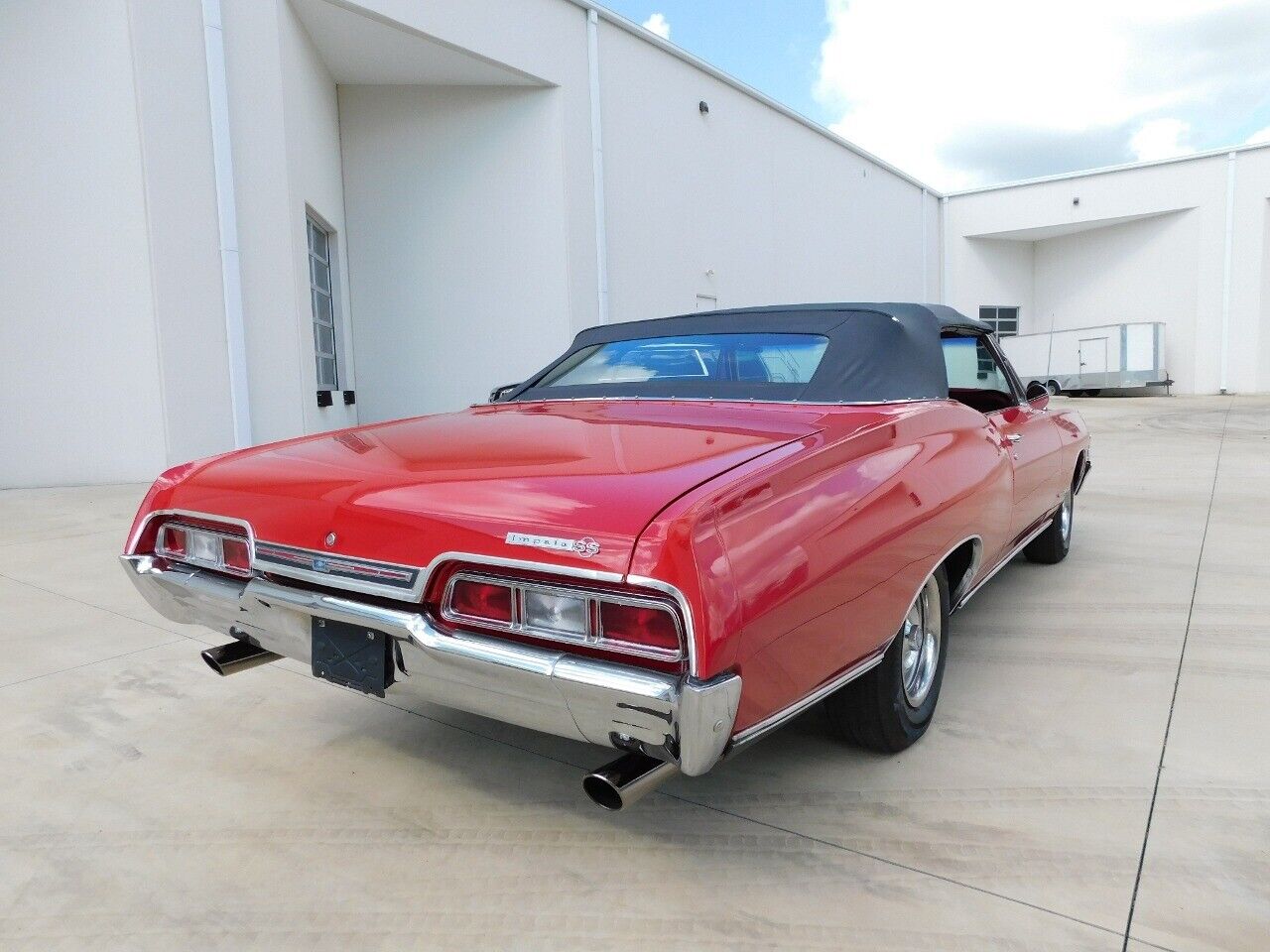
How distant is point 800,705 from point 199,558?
1.52 metres

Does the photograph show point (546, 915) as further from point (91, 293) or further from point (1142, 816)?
point (91, 293)

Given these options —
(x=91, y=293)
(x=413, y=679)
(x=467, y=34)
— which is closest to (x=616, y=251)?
(x=467, y=34)

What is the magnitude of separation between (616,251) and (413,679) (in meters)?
10.8

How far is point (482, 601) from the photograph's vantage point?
174 centimetres

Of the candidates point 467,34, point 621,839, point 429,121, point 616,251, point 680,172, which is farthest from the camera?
point 680,172

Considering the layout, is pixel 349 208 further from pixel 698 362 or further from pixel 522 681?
pixel 522 681

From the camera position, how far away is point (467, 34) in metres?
9.77

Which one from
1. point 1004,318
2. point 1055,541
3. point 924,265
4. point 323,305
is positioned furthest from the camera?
point 1004,318

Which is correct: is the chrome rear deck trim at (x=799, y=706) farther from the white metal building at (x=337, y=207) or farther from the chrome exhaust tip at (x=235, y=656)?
the white metal building at (x=337, y=207)

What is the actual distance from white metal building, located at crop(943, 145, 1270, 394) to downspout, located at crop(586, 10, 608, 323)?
15.8 m

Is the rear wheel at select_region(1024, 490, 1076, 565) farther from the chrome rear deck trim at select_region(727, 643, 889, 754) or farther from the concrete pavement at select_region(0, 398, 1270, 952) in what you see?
the chrome rear deck trim at select_region(727, 643, 889, 754)

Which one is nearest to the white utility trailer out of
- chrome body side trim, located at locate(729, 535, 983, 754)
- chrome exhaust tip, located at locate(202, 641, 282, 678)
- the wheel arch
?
the wheel arch

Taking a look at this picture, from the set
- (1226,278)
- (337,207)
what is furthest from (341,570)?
(1226,278)

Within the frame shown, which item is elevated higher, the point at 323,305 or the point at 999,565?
the point at 323,305
